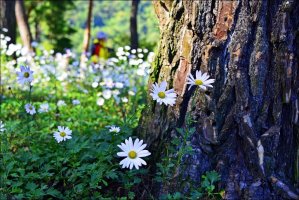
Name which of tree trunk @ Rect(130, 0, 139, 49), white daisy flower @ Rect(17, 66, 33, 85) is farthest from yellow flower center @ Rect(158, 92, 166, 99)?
tree trunk @ Rect(130, 0, 139, 49)

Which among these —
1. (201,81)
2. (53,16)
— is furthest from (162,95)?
(53,16)

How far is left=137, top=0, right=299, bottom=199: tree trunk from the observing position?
2508 millimetres

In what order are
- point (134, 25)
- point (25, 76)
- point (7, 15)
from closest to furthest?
point (25, 76) < point (7, 15) < point (134, 25)

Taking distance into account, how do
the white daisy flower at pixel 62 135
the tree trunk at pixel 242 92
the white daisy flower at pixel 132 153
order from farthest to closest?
the white daisy flower at pixel 62 135 < the tree trunk at pixel 242 92 < the white daisy flower at pixel 132 153

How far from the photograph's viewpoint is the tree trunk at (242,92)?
8.23 ft

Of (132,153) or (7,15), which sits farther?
(7,15)

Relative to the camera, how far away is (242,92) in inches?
99.7

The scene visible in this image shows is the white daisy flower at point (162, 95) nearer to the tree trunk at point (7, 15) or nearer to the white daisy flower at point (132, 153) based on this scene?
the white daisy flower at point (132, 153)

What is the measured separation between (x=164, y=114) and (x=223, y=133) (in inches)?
15.0

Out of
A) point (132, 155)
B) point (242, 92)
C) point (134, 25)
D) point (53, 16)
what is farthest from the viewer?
point (53, 16)

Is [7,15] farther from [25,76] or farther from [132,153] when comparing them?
[132,153]

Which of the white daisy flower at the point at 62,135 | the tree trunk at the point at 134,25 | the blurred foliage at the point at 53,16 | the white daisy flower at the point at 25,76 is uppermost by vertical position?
the blurred foliage at the point at 53,16

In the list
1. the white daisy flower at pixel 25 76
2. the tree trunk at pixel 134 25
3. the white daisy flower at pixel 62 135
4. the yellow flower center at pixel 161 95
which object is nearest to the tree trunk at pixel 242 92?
the yellow flower center at pixel 161 95

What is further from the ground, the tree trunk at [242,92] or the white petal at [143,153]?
the tree trunk at [242,92]
